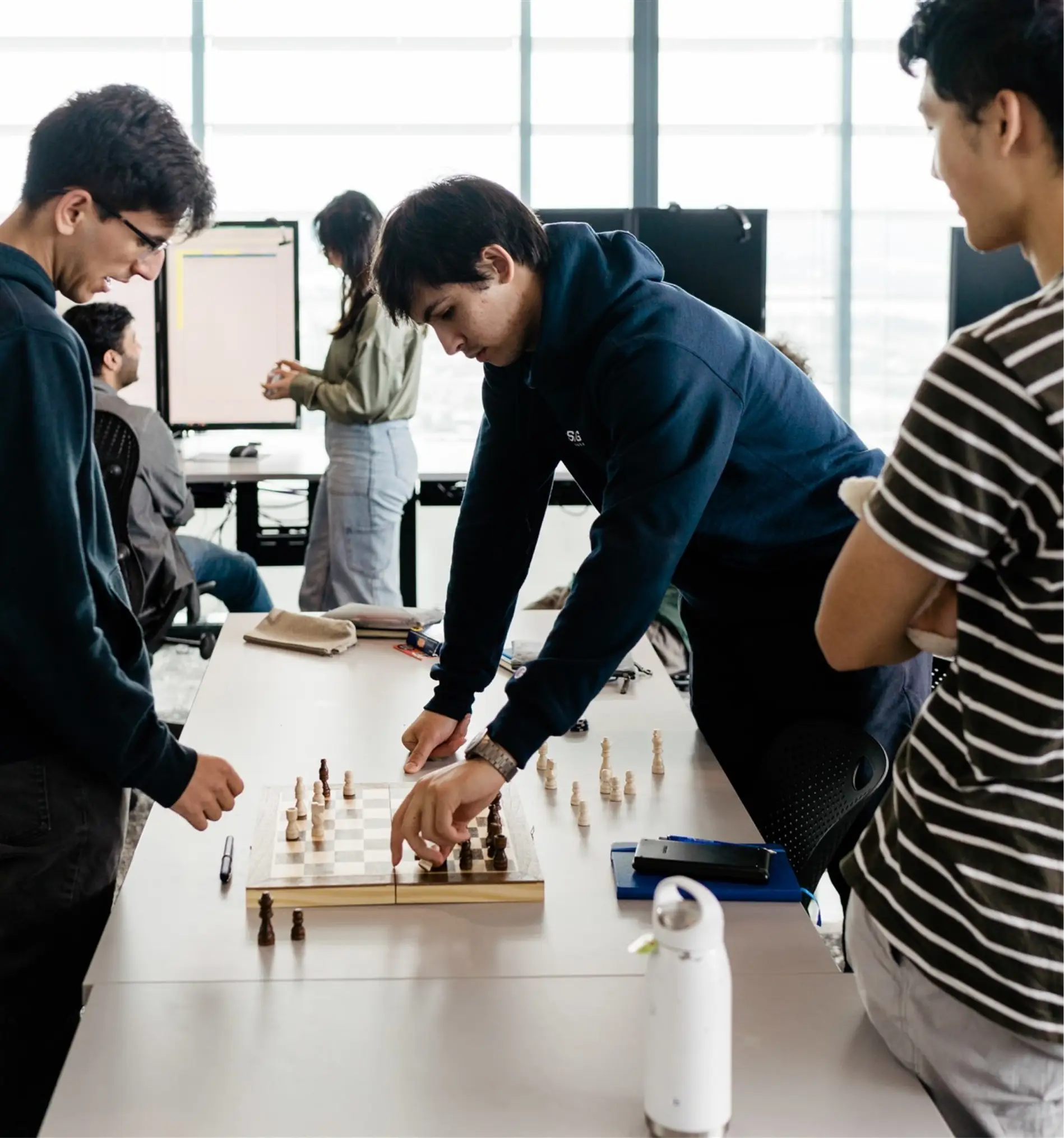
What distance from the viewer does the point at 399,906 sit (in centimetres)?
139

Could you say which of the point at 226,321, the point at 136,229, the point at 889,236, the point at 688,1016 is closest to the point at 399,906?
the point at 688,1016

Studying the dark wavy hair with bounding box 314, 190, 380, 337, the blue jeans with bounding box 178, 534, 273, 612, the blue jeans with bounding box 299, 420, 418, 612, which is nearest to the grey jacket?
the blue jeans with bounding box 178, 534, 273, 612

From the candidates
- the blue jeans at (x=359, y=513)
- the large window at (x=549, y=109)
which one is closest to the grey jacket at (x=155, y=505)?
the blue jeans at (x=359, y=513)

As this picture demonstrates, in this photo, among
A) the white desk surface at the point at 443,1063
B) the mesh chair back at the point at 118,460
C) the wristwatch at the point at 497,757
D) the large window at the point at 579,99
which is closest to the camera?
the white desk surface at the point at 443,1063

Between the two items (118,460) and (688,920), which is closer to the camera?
(688,920)

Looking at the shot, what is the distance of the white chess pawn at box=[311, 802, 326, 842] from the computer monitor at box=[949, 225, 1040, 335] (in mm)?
3053

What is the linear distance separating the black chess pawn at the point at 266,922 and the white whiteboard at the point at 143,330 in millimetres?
4037

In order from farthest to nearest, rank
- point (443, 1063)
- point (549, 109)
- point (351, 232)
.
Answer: point (549, 109), point (351, 232), point (443, 1063)

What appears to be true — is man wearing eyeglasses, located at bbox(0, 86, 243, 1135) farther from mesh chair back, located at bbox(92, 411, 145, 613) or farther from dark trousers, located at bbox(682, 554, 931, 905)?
mesh chair back, located at bbox(92, 411, 145, 613)

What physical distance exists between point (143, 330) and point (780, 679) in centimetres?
394

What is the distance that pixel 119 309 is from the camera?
13.2 feet

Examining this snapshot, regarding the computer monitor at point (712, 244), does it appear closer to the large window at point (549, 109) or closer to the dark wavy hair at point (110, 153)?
the large window at point (549, 109)

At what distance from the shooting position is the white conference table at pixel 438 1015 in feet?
3.33

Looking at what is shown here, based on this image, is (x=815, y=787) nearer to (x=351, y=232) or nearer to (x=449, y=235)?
(x=449, y=235)
